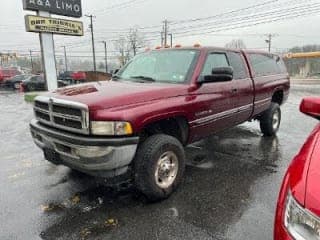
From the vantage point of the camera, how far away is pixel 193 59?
465 centimetres

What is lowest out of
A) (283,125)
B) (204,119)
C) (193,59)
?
(283,125)

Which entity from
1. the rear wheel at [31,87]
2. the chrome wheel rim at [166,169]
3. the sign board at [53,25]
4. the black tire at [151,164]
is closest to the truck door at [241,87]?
the chrome wheel rim at [166,169]

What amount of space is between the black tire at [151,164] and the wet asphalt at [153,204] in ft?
0.53

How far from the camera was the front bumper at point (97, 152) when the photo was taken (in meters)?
3.41

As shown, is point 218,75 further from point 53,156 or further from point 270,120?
point 270,120

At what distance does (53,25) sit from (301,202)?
17112 millimetres

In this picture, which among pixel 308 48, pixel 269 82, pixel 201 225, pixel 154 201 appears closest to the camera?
pixel 201 225

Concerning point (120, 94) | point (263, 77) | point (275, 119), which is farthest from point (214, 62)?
point (275, 119)

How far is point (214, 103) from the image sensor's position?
476cm

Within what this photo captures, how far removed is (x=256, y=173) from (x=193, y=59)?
1.96 meters

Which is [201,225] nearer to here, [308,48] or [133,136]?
[133,136]

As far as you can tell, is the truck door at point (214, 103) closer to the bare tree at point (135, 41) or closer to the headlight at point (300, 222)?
the headlight at point (300, 222)

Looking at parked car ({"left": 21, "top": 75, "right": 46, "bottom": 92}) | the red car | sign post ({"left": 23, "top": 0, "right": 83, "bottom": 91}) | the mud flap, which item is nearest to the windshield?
the mud flap

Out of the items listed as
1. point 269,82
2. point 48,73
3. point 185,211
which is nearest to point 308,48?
point 48,73
